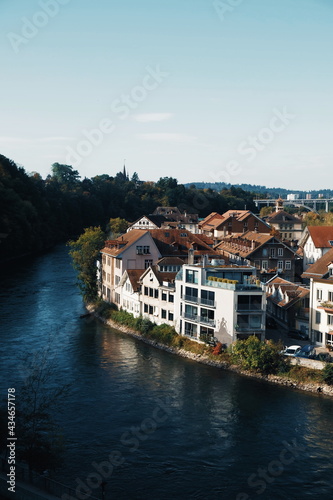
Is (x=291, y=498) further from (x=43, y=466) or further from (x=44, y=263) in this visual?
(x=44, y=263)

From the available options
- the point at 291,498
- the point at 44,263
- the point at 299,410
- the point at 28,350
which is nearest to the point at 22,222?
the point at 44,263

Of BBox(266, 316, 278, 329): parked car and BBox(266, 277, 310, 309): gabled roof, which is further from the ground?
BBox(266, 277, 310, 309): gabled roof

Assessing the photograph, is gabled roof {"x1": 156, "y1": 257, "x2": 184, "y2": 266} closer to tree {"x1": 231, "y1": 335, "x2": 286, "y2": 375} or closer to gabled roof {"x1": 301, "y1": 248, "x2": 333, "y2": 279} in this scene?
gabled roof {"x1": 301, "y1": 248, "x2": 333, "y2": 279}

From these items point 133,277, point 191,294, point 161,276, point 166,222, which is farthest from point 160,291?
point 166,222

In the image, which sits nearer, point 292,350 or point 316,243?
point 292,350

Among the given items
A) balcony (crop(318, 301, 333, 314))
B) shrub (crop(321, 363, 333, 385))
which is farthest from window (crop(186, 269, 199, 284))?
shrub (crop(321, 363, 333, 385))

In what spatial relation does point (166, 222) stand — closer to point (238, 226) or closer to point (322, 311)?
point (238, 226)
